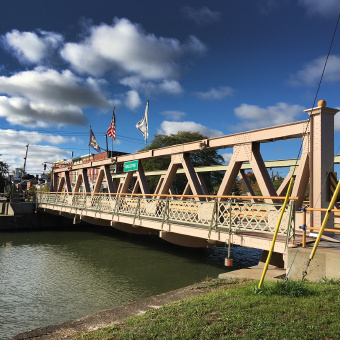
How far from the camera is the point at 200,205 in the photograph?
11258mm

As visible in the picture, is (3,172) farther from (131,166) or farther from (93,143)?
(131,166)

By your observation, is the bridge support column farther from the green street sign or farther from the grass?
the green street sign

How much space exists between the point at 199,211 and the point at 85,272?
20.5 ft

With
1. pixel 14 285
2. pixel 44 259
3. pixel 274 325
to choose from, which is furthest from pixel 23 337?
pixel 44 259

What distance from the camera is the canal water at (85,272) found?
28.9 ft

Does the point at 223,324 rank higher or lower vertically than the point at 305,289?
lower

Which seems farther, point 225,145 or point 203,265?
point 203,265

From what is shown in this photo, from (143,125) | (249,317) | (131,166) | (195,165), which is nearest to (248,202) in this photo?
(249,317)

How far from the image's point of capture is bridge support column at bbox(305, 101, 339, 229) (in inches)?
350

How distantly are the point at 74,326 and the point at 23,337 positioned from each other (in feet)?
2.74

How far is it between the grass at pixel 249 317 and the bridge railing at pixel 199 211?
2.47m

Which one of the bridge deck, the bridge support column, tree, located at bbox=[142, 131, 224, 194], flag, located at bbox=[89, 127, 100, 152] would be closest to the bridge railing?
the bridge deck

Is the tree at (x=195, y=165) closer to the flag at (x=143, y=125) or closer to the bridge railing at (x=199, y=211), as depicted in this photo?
the flag at (x=143, y=125)

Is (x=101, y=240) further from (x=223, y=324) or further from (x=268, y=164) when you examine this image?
(x=223, y=324)
